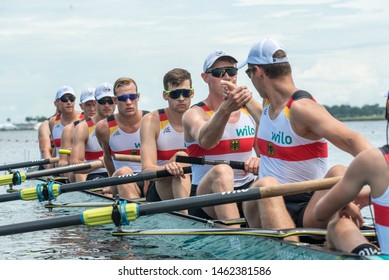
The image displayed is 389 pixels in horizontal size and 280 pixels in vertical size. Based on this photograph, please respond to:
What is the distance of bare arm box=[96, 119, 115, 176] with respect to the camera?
11727mm

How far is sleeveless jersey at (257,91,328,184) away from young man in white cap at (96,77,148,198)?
4.41 m

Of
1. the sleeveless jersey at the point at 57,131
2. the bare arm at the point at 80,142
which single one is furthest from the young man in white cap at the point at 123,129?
the sleeveless jersey at the point at 57,131

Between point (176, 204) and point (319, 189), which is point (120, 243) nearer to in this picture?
point (176, 204)

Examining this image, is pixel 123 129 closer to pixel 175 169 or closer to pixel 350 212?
pixel 175 169

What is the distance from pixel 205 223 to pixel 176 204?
1215mm

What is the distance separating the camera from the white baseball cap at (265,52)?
6.17 metres

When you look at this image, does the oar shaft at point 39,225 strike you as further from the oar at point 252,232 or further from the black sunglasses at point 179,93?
the black sunglasses at point 179,93

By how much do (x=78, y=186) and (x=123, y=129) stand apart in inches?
99.6

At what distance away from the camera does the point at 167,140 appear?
32.2 feet

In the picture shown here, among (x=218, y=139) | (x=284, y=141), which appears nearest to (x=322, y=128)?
(x=284, y=141)

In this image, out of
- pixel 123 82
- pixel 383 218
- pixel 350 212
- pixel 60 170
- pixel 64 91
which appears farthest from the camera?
pixel 64 91

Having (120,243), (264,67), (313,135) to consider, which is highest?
(264,67)

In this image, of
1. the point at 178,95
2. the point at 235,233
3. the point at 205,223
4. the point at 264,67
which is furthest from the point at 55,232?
the point at 264,67

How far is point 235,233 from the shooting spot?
259 inches
